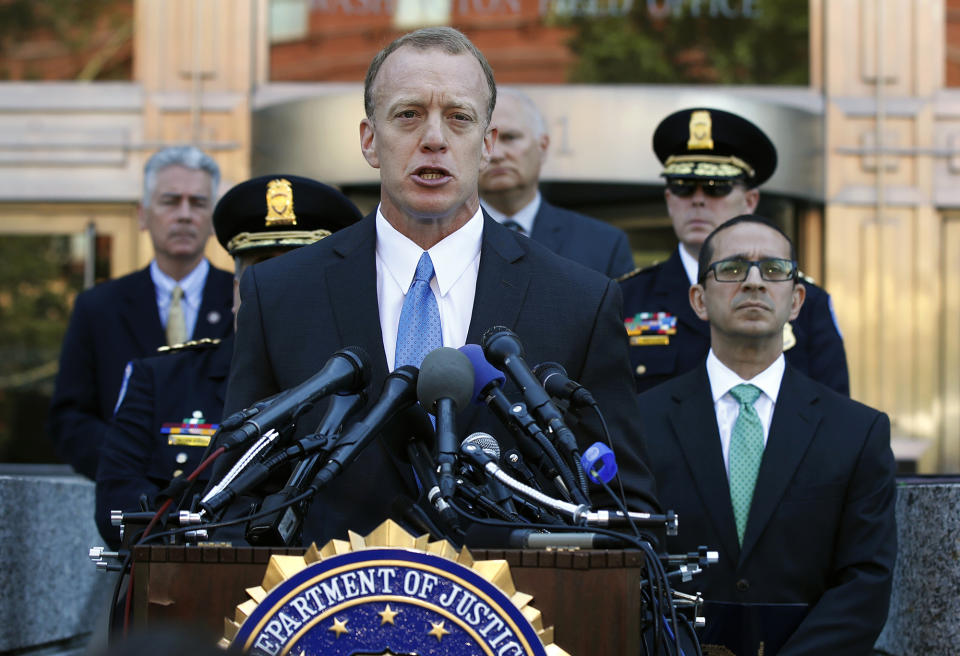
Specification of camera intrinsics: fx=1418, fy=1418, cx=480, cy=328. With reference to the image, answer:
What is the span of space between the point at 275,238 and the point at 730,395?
151 cm

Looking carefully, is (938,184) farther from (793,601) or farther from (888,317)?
(793,601)

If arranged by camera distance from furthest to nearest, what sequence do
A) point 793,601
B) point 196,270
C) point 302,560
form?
point 196,270
point 793,601
point 302,560

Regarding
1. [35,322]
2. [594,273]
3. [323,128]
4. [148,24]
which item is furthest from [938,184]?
[594,273]

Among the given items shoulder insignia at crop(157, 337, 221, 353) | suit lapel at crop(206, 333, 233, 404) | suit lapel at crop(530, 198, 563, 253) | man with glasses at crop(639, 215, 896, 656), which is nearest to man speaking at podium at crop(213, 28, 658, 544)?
man with glasses at crop(639, 215, 896, 656)

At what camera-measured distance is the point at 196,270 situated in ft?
18.5

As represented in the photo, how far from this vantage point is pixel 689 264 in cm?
510

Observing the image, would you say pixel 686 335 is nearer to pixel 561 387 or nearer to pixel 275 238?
pixel 275 238

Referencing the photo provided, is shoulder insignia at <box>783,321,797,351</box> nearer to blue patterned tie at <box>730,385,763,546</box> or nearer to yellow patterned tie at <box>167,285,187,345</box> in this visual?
blue patterned tie at <box>730,385,763,546</box>

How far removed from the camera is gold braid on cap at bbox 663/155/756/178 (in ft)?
16.9

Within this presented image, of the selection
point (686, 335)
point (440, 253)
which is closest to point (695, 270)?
point (686, 335)

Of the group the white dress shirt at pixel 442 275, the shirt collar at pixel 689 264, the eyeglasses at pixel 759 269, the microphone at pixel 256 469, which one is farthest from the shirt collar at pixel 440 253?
the shirt collar at pixel 689 264

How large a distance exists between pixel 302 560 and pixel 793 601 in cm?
219

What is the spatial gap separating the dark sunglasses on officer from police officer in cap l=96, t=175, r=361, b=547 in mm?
1246

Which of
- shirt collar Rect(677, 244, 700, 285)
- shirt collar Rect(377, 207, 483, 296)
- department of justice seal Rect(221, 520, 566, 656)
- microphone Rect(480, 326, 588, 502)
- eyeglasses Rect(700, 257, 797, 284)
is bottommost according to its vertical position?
department of justice seal Rect(221, 520, 566, 656)
